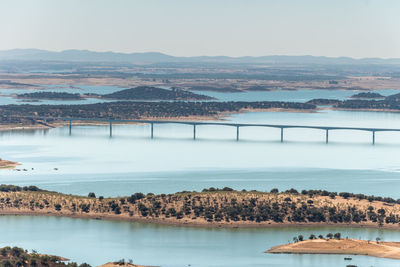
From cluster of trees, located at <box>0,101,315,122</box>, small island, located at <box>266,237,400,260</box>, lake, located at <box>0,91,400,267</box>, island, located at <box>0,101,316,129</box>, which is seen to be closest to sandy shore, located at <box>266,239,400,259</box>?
small island, located at <box>266,237,400,260</box>

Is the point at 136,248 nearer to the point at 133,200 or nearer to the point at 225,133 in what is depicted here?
the point at 133,200

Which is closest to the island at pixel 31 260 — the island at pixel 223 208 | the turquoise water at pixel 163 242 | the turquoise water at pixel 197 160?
the turquoise water at pixel 163 242

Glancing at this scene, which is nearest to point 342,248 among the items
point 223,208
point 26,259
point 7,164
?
point 223,208

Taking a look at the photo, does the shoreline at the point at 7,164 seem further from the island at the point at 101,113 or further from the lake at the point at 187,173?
the island at the point at 101,113

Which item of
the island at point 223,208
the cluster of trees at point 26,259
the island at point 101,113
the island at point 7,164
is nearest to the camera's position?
the cluster of trees at point 26,259

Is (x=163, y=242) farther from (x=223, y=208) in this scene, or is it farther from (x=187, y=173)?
(x=187, y=173)

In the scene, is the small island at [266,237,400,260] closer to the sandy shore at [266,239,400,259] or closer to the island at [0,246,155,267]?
the sandy shore at [266,239,400,259]
